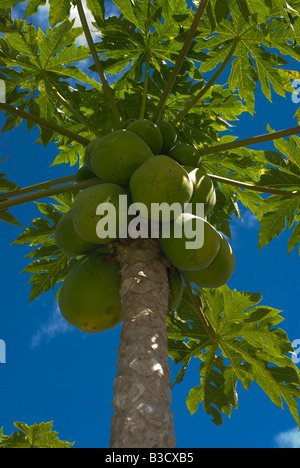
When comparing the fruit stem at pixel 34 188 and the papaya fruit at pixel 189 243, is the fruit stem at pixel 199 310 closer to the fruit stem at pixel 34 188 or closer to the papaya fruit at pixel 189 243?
the papaya fruit at pixel 189 243

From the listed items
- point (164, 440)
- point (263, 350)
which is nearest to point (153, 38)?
point (263, 350)

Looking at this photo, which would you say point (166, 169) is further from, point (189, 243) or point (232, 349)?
point (232, 349)

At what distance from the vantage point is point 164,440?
5.15 ft

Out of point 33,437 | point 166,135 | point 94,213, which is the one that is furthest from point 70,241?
point 33,437

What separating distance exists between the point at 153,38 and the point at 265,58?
0.87 meters

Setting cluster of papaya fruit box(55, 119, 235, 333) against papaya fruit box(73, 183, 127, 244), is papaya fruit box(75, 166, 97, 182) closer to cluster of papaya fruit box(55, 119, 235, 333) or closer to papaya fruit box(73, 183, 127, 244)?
cluster of papaya fruit box(55, 119, 235, 333)

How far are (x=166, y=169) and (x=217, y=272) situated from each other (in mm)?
690

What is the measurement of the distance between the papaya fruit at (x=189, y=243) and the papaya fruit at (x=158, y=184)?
0.08 m

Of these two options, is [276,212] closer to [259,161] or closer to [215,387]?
[259,161]

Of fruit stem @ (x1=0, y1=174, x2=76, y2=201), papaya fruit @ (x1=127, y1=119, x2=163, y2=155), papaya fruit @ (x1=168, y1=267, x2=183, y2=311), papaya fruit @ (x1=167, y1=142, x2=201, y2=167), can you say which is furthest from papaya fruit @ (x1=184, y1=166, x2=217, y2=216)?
fruit stem @ (x1=0, y1=174, x2=76, y2=201)

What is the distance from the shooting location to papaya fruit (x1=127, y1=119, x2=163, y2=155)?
270cm

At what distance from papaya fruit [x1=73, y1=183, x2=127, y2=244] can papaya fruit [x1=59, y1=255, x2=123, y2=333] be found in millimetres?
165

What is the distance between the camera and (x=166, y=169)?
2.30 meters

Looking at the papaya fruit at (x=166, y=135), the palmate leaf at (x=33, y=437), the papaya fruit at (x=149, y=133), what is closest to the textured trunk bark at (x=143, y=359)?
the papaya fruit at (x=149, y=133)
